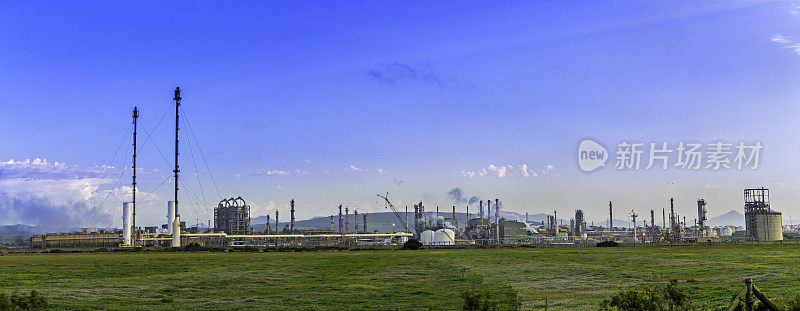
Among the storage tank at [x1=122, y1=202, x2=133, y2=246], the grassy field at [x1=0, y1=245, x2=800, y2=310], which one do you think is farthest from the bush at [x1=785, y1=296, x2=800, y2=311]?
the storage tank at [x1=122, y1=202, x2=133, y2=246]

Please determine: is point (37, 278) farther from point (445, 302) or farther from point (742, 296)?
point (742, 296)

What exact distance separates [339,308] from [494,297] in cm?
851

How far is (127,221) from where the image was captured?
15238cm

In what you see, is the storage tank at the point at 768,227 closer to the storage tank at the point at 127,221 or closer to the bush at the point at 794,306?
the storage tank at the point at 127,221

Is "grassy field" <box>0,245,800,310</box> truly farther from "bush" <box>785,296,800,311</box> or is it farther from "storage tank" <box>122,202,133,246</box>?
"storage tank" <box>122,202,133,246</box>

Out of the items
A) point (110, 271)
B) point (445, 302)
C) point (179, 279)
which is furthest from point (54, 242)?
point (445, 302)

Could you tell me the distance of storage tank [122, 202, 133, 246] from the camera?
151 m

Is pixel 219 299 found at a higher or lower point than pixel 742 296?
lower

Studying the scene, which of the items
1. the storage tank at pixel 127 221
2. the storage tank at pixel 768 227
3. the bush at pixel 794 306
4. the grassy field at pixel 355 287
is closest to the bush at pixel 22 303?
the grassy field at pixel 355 287

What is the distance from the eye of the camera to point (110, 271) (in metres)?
63.1

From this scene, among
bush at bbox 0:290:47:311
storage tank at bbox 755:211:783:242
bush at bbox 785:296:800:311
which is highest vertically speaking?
bush at bbox 0:290:47:311

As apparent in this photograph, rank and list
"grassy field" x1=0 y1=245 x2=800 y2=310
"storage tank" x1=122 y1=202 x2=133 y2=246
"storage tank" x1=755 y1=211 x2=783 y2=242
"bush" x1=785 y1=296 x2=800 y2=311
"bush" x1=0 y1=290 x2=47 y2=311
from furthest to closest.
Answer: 1. "storage tank" x1=755 y1=211 x2=783 y2=242
2. "storage tank" x1=122 y1=202 x2=133 y2=246
3. "grassy field" x1=0 y1=245 x2=800 y2=310
4. "bush" x1=785 y1=296 x2=800 y2=311
5. "bush" x1=0 y1=290 x2=47 y2=311

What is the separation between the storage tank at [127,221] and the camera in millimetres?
151250

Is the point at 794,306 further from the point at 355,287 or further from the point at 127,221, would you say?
the point at 127,221
